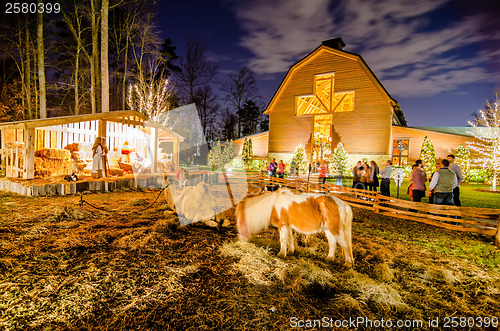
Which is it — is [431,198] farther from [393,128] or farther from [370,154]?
[393,128]

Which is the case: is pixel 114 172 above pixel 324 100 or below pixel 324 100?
below

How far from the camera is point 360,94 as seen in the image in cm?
1978

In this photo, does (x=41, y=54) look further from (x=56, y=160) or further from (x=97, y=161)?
(x=97, y=161)

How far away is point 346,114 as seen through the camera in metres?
20.5

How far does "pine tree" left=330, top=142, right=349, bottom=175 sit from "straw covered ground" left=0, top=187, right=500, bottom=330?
1355cm

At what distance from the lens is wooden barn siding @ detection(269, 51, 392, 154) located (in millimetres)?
19328

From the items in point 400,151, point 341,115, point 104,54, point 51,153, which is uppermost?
point 104,54

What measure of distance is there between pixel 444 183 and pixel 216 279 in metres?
7.02

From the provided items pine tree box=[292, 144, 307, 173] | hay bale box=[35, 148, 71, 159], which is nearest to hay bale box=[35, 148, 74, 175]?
hay bale box=[35, 148, 71, 159]

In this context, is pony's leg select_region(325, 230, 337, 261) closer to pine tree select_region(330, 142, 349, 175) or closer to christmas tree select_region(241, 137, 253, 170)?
pine tree select_region(330, 142, 349, 175)

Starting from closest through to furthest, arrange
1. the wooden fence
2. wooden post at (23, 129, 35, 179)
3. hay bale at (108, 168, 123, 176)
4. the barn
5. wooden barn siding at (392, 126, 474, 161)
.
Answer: the wooden fence < wooden post at (23, 129, 35, 179) < hay bale at (108, 168, 123, 176) < wooden barn siding at (392, 126, 474, 161) < the barn

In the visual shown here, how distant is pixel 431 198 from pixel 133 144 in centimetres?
1754

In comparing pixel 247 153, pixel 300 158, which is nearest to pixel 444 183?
pixel 300 158

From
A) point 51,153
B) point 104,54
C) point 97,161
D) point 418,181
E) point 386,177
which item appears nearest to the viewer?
point 418,181
